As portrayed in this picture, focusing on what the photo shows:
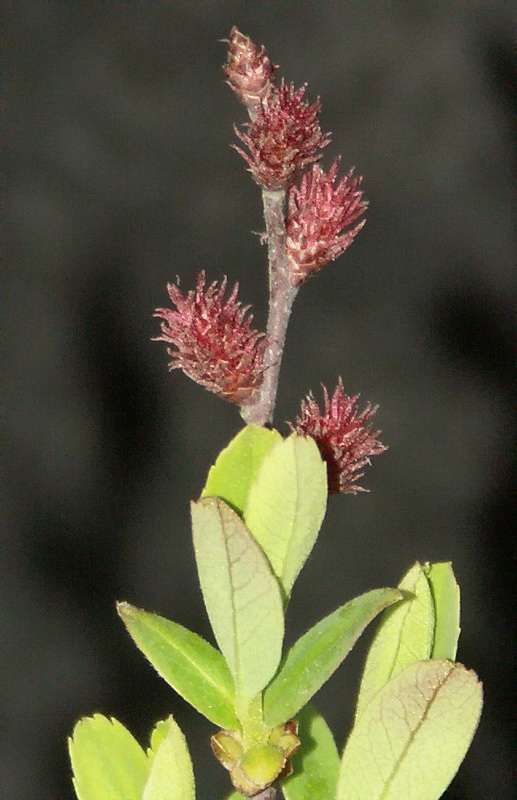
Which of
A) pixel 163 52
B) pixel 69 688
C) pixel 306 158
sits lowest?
pixel 69 688

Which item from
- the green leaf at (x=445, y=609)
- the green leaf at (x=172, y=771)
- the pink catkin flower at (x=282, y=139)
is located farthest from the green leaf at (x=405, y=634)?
the pink catkin flower at (x=282, y=139)

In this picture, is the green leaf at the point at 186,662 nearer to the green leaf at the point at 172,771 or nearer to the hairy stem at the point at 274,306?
the green leaf at the point at 172,771

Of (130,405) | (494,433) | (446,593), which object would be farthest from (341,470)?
(494,433)

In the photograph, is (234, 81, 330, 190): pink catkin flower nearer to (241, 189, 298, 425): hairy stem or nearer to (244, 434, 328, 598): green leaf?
(241, 189, 298, 425): hairy stem

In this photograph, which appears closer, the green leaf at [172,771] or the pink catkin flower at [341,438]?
the green leaf at [172,771]

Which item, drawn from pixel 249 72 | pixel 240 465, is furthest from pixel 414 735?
pixel 249 72

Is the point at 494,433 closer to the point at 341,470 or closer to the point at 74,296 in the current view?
the point at 74,296
